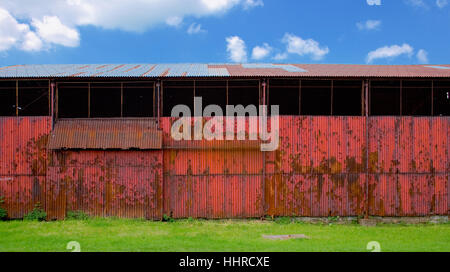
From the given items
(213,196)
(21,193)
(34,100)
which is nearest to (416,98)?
(213,196)

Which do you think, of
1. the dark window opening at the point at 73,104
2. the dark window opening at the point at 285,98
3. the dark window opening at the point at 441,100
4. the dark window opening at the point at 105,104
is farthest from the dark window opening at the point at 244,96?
the dark window opening at the point at 441,100

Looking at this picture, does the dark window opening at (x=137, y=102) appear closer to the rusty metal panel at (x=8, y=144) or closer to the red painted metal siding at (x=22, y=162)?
the red painted metal siding at (x=22, y=162)

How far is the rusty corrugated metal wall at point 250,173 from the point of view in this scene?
18297 mm

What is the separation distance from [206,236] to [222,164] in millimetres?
4180

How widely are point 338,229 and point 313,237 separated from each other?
2.47 m

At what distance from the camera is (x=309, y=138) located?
1872 cm

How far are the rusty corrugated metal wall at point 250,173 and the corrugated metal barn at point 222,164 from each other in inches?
1.9

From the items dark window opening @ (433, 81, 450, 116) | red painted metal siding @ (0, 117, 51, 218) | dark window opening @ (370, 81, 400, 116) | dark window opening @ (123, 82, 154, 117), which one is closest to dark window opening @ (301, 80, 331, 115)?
dark window opening @ (370, 81, 400, 116)

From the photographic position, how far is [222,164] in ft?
60.7

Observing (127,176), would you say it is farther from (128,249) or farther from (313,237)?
(313,237)

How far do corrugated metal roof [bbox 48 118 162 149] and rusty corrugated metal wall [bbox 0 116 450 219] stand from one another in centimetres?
45

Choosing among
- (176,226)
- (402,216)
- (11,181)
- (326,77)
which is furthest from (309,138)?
(11,181)

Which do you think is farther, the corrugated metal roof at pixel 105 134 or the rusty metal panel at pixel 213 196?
the rusty metal panel at pixel 213 196

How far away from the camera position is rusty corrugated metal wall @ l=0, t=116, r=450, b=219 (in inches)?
720
